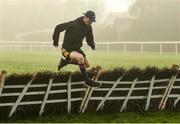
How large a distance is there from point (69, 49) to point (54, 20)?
247 ft

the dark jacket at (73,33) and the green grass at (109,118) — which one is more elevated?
the dark jacket at (73,33)

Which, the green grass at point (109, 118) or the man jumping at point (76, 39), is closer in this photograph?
the green grass at point (109, 118)

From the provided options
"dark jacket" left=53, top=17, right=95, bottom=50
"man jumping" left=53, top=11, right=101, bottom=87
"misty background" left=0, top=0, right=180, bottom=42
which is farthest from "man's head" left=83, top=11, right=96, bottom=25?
"misty background" left=0, top=0, right=180, bottom=42

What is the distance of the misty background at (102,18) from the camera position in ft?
169

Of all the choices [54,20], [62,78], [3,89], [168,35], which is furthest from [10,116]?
[54,20]

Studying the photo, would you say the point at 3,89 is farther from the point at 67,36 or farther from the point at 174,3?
the point at 174,3

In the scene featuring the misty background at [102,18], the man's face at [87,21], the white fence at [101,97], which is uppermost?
the man's face at [87,21]

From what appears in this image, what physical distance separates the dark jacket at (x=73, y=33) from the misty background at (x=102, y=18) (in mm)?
40157

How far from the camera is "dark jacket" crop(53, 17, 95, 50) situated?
437 inches

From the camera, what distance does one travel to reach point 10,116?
10.9 meters

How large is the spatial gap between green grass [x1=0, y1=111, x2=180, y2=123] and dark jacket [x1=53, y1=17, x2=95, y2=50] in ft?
5.13

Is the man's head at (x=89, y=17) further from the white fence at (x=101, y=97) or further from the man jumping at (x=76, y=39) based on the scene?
the white fence at (x=101, y=97)

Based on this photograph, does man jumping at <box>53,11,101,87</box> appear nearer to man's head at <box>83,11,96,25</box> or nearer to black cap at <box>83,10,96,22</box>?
man's head at <box>83,11,96,25</box>

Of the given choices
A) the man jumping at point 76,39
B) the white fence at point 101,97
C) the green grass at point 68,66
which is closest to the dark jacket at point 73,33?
the man jumping at point 76,39
